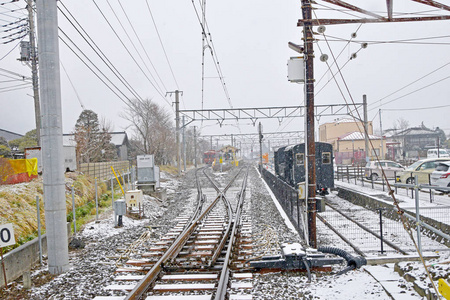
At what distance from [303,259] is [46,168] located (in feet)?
17.3

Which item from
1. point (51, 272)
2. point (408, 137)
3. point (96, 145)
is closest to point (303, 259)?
point (51, 272)

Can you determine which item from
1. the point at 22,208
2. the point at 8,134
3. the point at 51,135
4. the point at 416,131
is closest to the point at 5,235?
the point at 51,135

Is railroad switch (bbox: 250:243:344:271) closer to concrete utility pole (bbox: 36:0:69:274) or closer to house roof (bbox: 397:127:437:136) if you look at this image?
concrete utility pole (bbox: 36:0:69:274)

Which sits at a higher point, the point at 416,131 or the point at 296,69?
the point at 416,131

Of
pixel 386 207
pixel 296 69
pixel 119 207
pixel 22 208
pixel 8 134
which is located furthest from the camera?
pixel 8 134

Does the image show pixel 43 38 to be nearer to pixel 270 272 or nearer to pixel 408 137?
pixel 270 272

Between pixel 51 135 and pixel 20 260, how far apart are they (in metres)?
2.46

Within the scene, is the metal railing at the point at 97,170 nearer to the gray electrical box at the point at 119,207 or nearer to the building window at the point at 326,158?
the gray electrical box at the point at 119,207

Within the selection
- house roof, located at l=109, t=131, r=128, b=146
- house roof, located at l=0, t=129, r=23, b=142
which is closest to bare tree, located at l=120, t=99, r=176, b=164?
house roof, located at l=109, t=131, r=128, b=146

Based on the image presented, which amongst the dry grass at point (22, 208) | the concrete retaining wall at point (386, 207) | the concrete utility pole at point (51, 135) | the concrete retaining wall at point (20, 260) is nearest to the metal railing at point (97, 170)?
the dry grass at point (22, 208)

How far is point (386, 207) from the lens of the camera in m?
14.0

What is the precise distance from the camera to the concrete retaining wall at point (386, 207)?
32.9 feet

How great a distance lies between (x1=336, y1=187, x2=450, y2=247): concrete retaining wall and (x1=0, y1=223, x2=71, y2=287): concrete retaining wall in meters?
7.93

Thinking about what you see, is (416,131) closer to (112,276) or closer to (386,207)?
(386,207)
